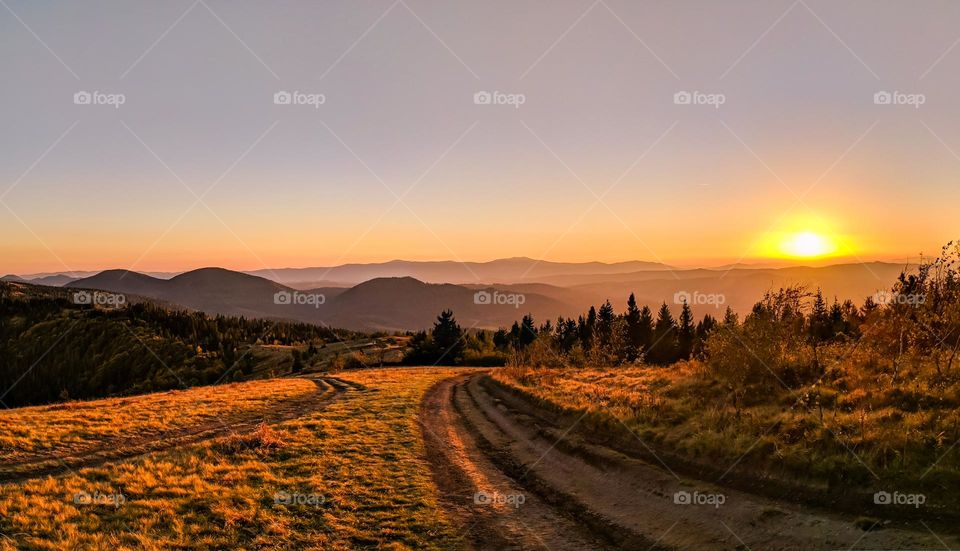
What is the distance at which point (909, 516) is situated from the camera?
8.62 meters

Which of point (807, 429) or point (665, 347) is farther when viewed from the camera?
point (665, 347)

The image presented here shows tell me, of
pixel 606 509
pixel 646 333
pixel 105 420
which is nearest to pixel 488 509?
pixel 606 509

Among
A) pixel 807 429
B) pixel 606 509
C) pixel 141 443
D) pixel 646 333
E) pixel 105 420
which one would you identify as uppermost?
pixel 807 429

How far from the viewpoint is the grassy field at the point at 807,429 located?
10.1 m

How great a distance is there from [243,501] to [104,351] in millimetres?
119986

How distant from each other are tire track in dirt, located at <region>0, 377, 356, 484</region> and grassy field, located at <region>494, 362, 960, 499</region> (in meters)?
16.0

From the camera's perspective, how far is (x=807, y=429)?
12828 millimetres

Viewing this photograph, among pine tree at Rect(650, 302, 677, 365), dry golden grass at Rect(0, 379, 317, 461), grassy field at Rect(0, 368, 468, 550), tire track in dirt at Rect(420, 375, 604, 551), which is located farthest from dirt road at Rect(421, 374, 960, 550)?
pine tree at Rect(650, 302, 677, 365)

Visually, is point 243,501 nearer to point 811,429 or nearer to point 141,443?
point 141,443

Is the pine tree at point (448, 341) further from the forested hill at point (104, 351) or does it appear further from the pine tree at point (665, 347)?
the forested hill at point (104, 351)

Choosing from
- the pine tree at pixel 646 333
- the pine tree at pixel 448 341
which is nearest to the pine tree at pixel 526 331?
the pine tree at pixel 448 341

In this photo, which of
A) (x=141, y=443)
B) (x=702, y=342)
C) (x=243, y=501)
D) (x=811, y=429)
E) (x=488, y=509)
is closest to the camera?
(x=488, y=509)

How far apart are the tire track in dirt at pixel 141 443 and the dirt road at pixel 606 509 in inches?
404

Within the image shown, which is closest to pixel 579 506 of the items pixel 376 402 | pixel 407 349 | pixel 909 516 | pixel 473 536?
pixel 473 536
